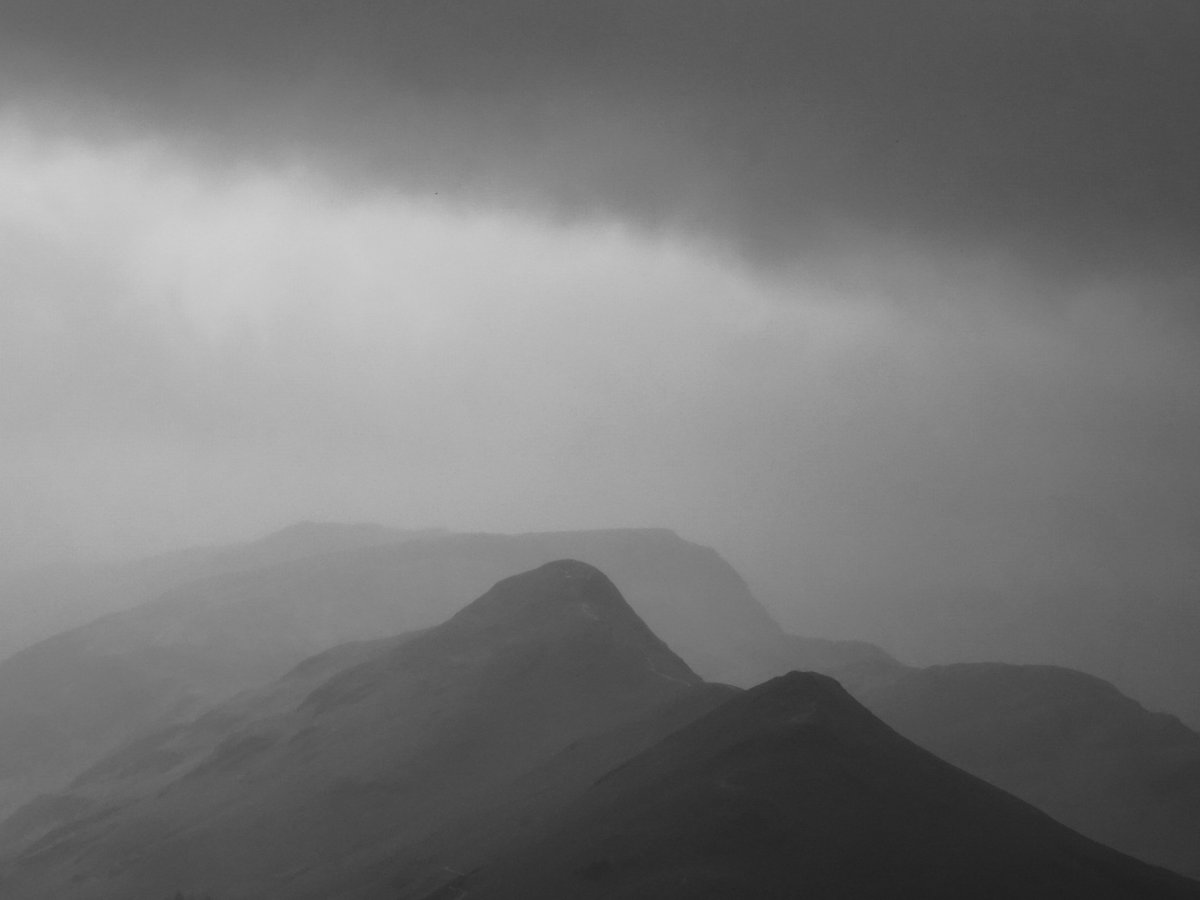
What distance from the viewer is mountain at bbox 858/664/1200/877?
90.4 meters

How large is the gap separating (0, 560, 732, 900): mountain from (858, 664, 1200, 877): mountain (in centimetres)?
4014

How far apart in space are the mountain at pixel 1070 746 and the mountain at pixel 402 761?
40144 millimetres

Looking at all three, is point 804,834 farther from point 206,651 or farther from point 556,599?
point 206,651

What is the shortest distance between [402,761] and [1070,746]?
6562 centimetres

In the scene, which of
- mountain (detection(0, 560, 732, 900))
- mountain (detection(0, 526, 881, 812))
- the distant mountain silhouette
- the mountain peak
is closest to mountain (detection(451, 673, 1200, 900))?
the distant mountain silhouette

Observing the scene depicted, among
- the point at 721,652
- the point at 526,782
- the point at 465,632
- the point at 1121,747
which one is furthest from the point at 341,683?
the point at 721,652

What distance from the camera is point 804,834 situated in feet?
128

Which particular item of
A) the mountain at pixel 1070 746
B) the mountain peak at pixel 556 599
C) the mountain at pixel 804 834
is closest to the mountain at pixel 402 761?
the mountain peak at pixel 556 599

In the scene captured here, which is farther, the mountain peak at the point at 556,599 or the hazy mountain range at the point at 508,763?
the mountain peak at the point at 556,599

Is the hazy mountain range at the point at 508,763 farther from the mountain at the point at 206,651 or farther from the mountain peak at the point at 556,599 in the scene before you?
the mountain at the point at 206,651

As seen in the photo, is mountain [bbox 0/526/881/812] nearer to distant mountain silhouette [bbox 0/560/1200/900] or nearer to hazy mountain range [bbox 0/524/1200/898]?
hazy mountain range [bbox 0/524/1200/898]

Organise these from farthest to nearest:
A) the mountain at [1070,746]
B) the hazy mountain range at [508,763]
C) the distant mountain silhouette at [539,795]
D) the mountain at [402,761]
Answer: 1. the mountain at [1070,746]
2. the mountain at [402,761]
3. the hazy mountain range at [508,763]
4. the distant mountain silhouette at [539,795]

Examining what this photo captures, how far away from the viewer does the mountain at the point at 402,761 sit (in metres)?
62.5

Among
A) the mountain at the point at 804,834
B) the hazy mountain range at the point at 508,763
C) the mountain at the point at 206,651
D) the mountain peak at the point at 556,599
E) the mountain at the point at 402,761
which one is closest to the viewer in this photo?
the mountain at the point at 804,834
